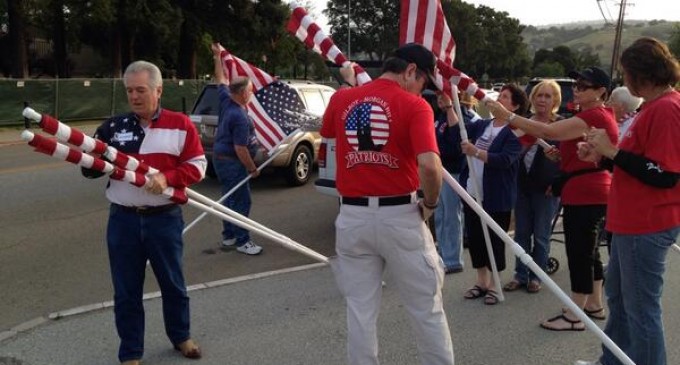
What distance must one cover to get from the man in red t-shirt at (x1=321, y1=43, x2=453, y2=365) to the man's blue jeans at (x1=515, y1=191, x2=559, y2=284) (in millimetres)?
2233

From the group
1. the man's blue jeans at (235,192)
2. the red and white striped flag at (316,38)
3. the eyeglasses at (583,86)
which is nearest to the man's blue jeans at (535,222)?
the eyeglasses at (583,86)

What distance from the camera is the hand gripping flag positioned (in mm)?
7043

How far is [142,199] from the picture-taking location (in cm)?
374

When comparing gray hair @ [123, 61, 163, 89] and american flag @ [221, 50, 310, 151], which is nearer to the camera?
gray hair @ [123, 61, 163, 89]

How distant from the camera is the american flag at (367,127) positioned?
3.15m

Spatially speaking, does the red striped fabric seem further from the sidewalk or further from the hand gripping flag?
the sidewalk

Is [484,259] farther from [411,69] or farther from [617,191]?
[411,69]

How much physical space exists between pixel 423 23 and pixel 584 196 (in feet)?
5.49

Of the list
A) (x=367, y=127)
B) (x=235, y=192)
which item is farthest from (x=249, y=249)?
(x=367, y=127)

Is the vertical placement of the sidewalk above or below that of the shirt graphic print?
below

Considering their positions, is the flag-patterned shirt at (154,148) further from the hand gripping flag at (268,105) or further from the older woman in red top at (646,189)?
the hand gripping flag at (268,105)

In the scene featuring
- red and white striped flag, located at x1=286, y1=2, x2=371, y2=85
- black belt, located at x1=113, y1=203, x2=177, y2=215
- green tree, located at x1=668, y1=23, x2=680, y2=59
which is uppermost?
A: green tree, located at x1=668, y1=23, x2=680, y2=59

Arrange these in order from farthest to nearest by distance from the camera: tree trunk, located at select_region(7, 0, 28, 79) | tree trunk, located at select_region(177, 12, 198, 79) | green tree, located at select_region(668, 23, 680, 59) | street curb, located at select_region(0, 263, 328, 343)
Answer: green tree, located at select_region(668, 23, 680, 59)
tree trunk, located at select_region(177, 12, 198, 79)
tree trunk, located at select_region(7, 0, 28, 79)
street curb, located at select_region(0, 263, 328, 343)

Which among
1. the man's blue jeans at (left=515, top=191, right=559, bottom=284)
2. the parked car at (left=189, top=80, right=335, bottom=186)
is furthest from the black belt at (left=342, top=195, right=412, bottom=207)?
the parked car at (left=189, top=80, right=335, bottom=186)
